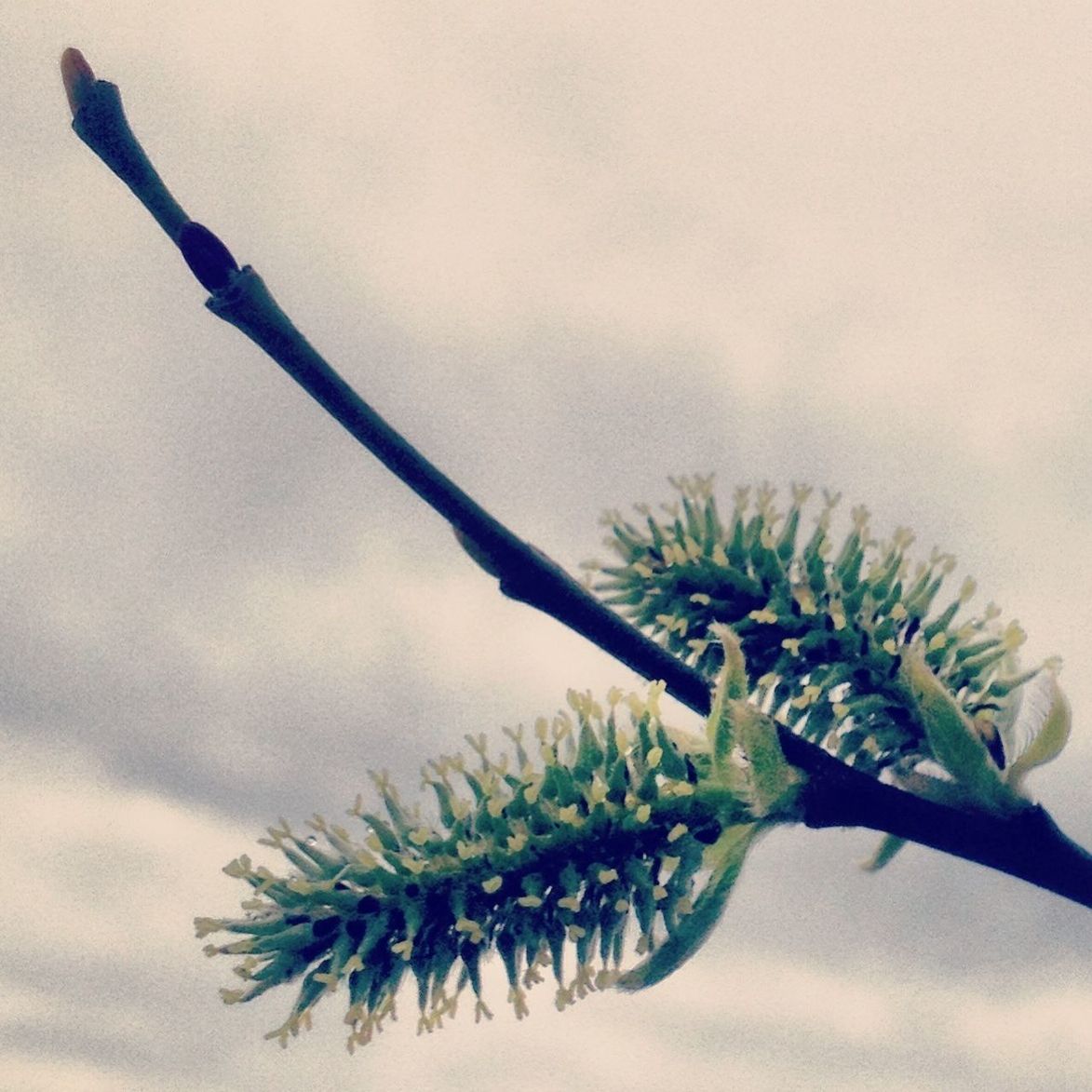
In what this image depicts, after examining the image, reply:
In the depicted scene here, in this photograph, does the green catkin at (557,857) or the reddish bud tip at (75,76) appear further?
the green catkin at (557,857)

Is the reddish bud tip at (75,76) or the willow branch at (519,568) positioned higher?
the reddish bud tip at (75,76)

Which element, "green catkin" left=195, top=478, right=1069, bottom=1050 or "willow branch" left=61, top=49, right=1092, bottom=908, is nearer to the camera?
"willow branch" left=61, top=49, right=1092, bottom=908

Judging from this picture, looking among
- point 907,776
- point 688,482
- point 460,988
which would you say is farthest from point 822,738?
point 460,988

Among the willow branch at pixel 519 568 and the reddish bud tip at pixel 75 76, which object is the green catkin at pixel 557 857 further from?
the reddish bud tip at pixel 75 76

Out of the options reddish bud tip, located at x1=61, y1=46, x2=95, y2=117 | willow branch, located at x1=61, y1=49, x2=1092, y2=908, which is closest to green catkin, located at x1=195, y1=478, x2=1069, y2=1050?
willow branch, located at x1=61, y1=49, x2=1092, y2=908

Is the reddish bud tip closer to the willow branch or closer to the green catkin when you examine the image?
the willow branch

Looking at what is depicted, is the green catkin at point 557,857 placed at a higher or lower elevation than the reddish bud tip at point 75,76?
lower

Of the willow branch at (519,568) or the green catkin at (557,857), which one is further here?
the green catkin at (557,857)

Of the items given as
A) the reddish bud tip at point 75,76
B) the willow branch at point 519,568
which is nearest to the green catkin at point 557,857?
the willow branch at point 519,568
